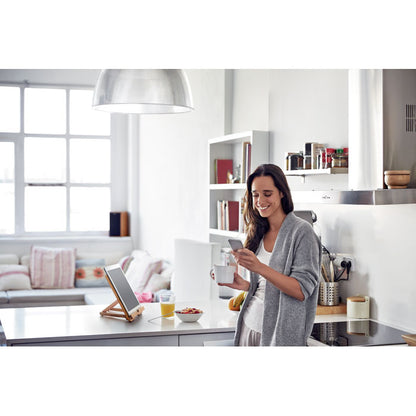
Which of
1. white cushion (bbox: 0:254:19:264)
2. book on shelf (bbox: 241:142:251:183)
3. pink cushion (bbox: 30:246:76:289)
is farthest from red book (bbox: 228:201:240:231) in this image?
white cushion (bbox: 0:254:19:264)

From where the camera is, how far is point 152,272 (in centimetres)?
546

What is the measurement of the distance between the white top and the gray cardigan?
0.17ft

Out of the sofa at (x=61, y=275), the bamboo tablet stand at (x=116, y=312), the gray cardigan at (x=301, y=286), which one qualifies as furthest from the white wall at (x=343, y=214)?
the sofa at (x=61, y=275)

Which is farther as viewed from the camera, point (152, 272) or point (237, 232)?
point (152, 272)

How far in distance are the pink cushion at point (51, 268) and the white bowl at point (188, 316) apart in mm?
3527

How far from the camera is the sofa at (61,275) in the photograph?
18.6 feet

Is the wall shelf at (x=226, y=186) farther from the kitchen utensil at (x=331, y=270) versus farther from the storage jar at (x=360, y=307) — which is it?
the storage jar at (x=360, y=307)

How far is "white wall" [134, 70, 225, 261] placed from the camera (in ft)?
15.5

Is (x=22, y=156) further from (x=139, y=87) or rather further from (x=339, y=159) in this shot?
(x=339, y=159)

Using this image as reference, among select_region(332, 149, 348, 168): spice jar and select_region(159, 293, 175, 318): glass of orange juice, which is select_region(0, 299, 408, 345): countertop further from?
select_region(332, 149, 348, 168): spice jar
